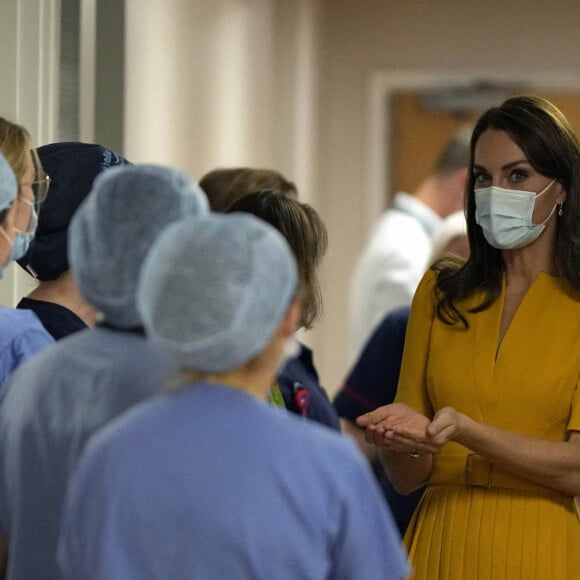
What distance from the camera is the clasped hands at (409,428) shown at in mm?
1926

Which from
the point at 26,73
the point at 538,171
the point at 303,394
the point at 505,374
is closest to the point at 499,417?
the point at 505,374

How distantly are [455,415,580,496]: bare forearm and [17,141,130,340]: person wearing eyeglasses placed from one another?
0.67 meters

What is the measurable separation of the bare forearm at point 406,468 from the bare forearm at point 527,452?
0.50 feet

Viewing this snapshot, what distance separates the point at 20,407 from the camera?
1.49 meters

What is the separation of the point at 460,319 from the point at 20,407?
0.96m

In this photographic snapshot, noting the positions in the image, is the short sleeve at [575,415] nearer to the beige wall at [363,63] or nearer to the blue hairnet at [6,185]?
the blue hairnet at [6,185]

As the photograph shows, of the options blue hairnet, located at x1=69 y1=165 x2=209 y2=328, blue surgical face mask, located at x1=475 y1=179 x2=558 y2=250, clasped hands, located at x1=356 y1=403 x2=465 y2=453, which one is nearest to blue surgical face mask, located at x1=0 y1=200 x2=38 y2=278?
blue hairnet, located at x1=69 y1=165 x2=209 y2=328

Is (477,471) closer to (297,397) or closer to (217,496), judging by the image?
(297,397)

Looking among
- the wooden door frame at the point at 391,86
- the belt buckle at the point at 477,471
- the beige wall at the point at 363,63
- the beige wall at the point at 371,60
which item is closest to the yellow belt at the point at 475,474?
the belt buckle at the point at 477,471

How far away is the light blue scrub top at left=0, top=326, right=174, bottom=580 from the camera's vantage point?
57.8 inches

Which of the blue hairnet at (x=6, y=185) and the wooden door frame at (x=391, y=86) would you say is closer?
the blue hairnet at (x=6, y=185)

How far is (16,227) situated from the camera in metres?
1.80

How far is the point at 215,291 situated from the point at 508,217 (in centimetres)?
97

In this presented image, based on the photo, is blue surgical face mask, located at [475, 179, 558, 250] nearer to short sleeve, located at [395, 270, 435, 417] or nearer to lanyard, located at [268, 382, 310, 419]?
short sleeve, located at [395, 270, 435, 417]
